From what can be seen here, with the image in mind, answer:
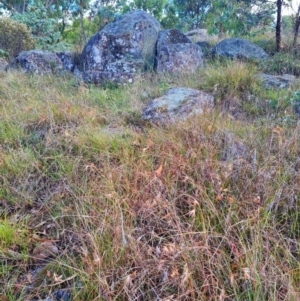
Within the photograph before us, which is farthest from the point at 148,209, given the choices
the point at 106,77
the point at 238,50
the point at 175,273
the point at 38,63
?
the point at 38,63

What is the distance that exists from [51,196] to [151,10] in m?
14.5

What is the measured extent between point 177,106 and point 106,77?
220cm

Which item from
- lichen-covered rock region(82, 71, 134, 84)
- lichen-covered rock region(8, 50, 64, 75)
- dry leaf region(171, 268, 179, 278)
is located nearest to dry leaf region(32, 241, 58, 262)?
dry leaf region(171, 268, 179, 278)

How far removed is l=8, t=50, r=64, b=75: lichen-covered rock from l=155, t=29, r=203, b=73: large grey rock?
1888mm

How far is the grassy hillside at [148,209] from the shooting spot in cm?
150

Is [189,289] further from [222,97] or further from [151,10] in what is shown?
[151,10]

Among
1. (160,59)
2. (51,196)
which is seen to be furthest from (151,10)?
(51,196)

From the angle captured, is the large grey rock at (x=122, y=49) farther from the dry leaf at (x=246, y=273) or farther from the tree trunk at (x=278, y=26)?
the dry leaf at (x=246, y=273)

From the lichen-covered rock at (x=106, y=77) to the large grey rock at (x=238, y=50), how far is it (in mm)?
1735

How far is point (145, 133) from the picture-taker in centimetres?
292

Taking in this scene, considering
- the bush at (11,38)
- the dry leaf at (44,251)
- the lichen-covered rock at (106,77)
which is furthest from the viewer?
the bush at (11,38)

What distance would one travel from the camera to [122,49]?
5.48 metres

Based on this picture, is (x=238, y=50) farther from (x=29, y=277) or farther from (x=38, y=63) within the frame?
(x=29, y=277)

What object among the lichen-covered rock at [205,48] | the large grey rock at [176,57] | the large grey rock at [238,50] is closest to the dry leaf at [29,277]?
the large grey rock at [176,57]
